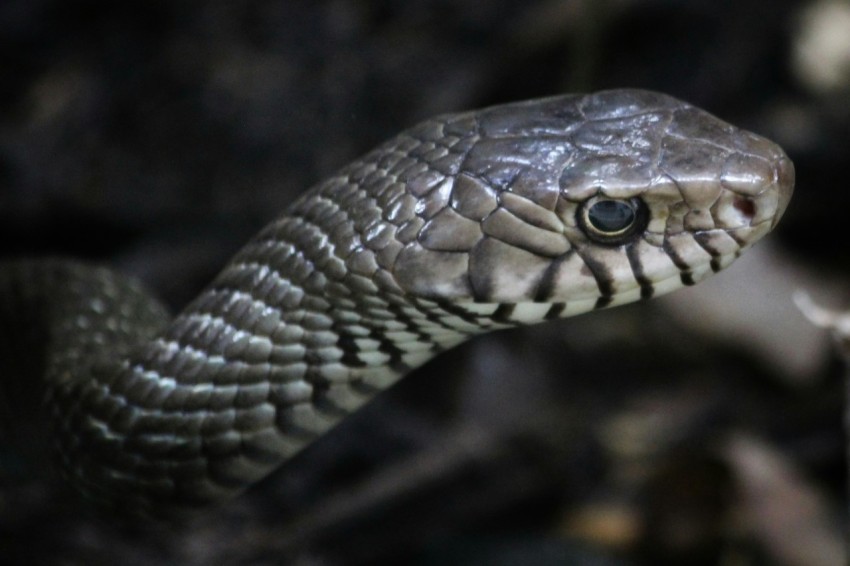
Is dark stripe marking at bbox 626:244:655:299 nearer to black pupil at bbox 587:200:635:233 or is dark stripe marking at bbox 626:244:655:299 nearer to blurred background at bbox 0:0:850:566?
black pupil at bbox 587:200:635:233

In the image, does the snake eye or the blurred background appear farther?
the blurred background

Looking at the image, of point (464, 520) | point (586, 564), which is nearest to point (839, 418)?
point (586, 564)

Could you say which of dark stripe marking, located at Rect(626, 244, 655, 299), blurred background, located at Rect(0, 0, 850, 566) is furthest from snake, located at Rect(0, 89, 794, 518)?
blurred background, located at Rect(0, 0, 850, 566)

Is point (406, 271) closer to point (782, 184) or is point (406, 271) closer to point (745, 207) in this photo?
point (745, 207)

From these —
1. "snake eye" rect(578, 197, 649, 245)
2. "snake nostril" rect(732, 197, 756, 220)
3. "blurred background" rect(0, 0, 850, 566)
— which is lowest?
"blurred background" rect(0, 0, 850, 566)

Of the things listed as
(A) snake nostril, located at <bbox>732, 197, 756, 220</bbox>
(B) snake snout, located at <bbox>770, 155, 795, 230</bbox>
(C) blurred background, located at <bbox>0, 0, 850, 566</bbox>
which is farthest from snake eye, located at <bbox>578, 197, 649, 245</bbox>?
(C) blurred background, located at <bbox>0, 0, 850, 566</bbox>

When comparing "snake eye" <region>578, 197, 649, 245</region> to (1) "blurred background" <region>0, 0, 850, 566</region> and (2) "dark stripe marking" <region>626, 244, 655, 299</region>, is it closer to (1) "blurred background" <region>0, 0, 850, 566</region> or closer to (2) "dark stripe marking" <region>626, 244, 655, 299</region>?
(2) "dark stripe marking" <region>626, 244, 655, 299</region>

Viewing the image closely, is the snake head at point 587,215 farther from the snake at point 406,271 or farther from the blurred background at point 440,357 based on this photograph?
the blurred background at point 440,357

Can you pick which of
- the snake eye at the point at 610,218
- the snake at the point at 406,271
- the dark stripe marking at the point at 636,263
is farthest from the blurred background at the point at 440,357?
the snake eye at the point at 610,218

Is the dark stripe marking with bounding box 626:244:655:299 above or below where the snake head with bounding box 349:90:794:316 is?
below

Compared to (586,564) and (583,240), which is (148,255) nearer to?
(586,564)
